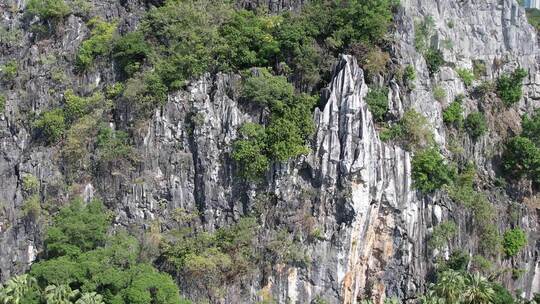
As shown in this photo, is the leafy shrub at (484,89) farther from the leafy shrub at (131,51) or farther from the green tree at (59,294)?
the green tree at (59,294)

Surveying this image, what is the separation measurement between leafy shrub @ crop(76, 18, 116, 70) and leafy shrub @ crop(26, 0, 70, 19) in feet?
9.00

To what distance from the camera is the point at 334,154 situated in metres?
28.2

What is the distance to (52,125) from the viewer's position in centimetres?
3106

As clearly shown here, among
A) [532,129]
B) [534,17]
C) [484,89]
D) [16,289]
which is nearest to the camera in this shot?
[16,289]

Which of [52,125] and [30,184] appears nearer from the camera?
[30,184]

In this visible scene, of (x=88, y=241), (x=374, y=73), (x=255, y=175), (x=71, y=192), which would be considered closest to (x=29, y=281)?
(x=88, y=241)

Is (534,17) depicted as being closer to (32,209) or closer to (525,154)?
(525,154)

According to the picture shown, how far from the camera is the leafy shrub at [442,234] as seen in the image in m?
29.5

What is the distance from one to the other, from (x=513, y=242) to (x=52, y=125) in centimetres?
2698

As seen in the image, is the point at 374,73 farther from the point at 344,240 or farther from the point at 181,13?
the point at 181,13

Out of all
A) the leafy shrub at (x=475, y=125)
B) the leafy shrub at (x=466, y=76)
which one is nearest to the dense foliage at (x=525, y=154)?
the leafy shrub at (x=475, y=125)

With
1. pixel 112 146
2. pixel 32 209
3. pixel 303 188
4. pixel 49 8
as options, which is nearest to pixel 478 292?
pixel 303 188

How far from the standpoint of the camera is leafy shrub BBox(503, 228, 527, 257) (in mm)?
31875

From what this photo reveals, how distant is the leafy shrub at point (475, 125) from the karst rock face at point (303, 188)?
0.85 metres
